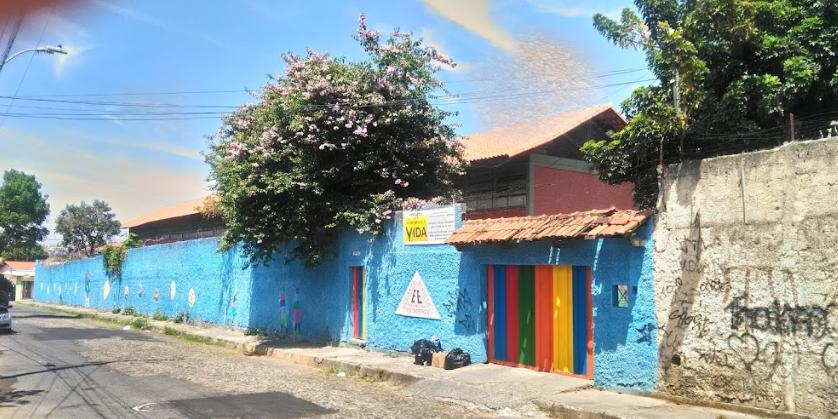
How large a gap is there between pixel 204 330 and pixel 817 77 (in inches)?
718

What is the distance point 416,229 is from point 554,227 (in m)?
3.93

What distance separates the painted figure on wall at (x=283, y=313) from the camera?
1727 centimetres

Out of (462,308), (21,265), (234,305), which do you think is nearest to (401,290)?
(462,308)

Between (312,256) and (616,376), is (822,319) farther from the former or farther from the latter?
(312,256)

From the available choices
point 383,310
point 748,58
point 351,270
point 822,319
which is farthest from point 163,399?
point 748,58

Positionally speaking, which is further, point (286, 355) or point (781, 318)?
point (286, 355)

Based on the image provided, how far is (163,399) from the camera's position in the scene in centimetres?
880

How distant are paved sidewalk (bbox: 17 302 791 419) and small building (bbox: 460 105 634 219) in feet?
20.7

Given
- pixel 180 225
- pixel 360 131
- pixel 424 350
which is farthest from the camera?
pixel 180 225

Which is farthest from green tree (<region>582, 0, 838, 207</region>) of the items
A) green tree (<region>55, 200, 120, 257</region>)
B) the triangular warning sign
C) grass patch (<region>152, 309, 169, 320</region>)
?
green tree (<region>55, 200, 120, 257</region>)

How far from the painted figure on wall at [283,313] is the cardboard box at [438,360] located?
6.73 metres

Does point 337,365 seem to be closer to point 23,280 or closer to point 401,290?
point 401,290

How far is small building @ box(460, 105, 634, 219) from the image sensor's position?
17.4m

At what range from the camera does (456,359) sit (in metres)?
11.4
